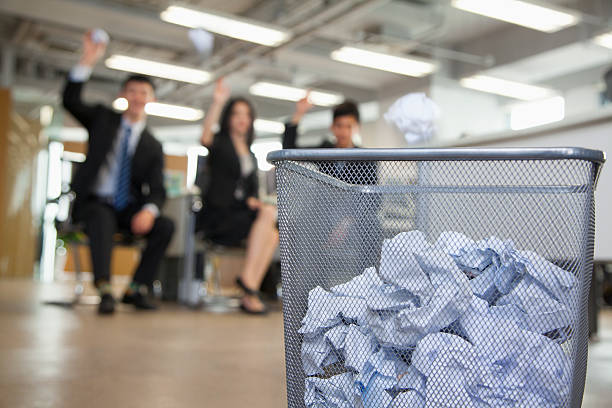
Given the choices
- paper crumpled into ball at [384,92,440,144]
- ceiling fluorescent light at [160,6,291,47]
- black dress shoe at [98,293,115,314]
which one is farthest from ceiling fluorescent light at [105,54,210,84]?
paper crumpled into ball at [384,92,440,144]

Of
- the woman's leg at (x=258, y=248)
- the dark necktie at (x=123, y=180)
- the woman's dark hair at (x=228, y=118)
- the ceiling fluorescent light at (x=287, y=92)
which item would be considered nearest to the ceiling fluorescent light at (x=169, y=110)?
the ceiling fluorescent light at (x=287, y=92)

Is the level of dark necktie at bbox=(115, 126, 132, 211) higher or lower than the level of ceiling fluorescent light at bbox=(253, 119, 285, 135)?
lower

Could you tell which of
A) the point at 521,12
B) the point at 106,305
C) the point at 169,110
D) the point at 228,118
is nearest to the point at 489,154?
the point at 106,305

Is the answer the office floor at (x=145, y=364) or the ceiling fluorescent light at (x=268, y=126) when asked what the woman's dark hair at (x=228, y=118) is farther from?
the ceiling fluorescent light at (x=268, y=126)

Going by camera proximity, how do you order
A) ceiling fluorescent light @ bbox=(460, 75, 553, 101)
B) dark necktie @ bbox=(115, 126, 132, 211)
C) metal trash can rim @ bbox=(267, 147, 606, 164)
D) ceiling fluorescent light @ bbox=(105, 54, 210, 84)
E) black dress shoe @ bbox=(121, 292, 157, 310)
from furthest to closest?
ceiling fluorescent light @ bbox=(460, 75, 553, 101)
ceiling fluorescent light @ bbox=(105, 54, 210, 84)
black dress shoe @ bbox=(121, 292, 157, 310)
dark necktie @ bbox=(115, 126, 132, 211)
metal trash can rim @ bbox=(267, 147, 606, 164)

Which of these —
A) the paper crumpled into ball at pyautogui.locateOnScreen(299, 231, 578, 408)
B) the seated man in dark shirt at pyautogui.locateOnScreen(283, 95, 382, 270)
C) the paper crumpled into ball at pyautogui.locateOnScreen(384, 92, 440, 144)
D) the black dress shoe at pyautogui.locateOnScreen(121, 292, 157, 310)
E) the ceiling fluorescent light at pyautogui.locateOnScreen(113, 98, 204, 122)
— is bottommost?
the black dress shoe at pyautogui.locateOnScreen(121, 292, 157, 310)

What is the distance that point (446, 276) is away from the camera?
2.98 ft

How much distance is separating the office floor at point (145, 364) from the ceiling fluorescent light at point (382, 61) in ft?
18.5

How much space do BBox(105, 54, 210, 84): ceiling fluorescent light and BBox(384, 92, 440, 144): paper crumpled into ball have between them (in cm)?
728

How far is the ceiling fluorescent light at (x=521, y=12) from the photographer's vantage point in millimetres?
6090

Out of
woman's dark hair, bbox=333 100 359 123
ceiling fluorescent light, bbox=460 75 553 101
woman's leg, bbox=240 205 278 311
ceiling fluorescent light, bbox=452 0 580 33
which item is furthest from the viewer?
ceiling fluorescent light, bbox=460 75 553 101

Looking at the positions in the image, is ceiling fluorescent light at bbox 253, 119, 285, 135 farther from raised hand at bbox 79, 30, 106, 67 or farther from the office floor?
the office floor

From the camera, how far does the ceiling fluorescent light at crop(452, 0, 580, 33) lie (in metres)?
6.09

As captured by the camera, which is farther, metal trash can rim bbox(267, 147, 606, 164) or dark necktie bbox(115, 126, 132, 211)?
dark necktie bbox(115, 126, 132, 211)
